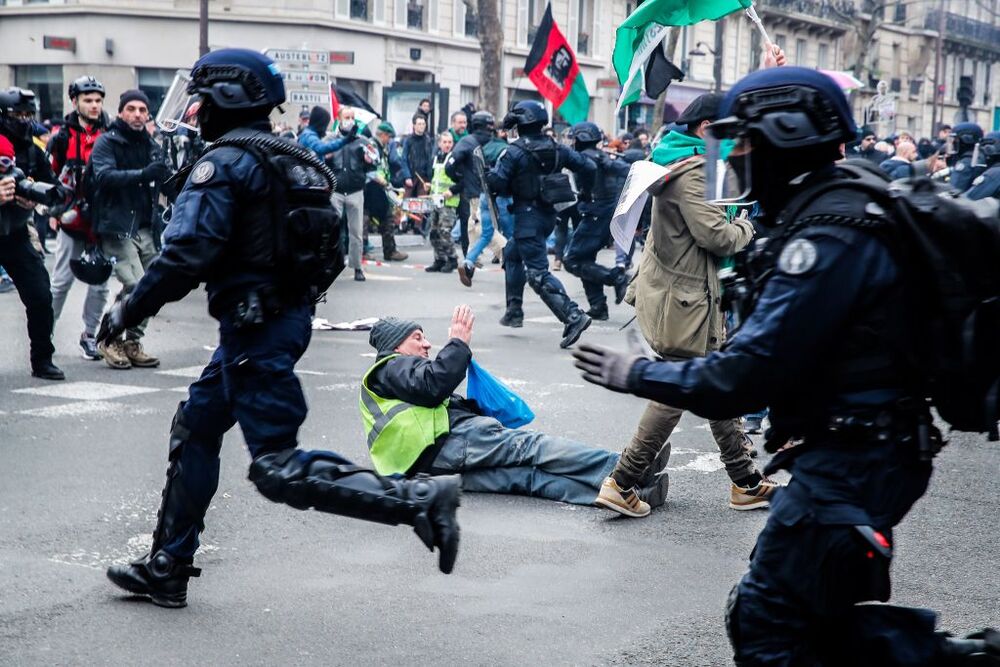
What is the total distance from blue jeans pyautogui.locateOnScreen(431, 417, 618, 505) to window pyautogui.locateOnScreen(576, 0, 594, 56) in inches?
1503

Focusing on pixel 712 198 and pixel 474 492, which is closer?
pixel 712 198

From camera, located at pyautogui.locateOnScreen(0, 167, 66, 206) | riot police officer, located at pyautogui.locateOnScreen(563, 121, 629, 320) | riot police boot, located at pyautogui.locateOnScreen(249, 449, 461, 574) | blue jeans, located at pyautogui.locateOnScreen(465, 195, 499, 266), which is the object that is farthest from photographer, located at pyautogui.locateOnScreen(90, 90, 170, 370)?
blue jeans, located at pyautogui.locateOnScreen(465, 195, 499, 266)

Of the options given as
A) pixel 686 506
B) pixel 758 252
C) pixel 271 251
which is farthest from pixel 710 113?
pixel 758 252

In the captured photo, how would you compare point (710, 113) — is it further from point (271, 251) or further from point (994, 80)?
point (994, 80)

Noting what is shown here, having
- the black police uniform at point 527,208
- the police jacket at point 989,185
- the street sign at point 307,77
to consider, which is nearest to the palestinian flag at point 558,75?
the street sign at point 307,77

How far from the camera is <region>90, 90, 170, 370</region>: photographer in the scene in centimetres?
969

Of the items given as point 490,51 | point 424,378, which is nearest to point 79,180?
point 424,378

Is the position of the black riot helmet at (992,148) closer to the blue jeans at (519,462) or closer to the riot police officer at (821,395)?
the blue jeans at (519,462)

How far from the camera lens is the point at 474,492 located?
661 cm

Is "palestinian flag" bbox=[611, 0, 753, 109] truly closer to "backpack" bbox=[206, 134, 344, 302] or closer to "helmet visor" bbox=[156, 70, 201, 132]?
"helmet visor" bbox=[156, 70, 201, 132]

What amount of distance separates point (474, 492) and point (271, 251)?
2.43 meters

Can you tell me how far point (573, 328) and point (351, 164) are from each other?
5.32 meters

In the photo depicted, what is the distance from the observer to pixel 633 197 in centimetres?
708

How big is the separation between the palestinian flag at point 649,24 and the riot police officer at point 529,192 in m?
2.68
